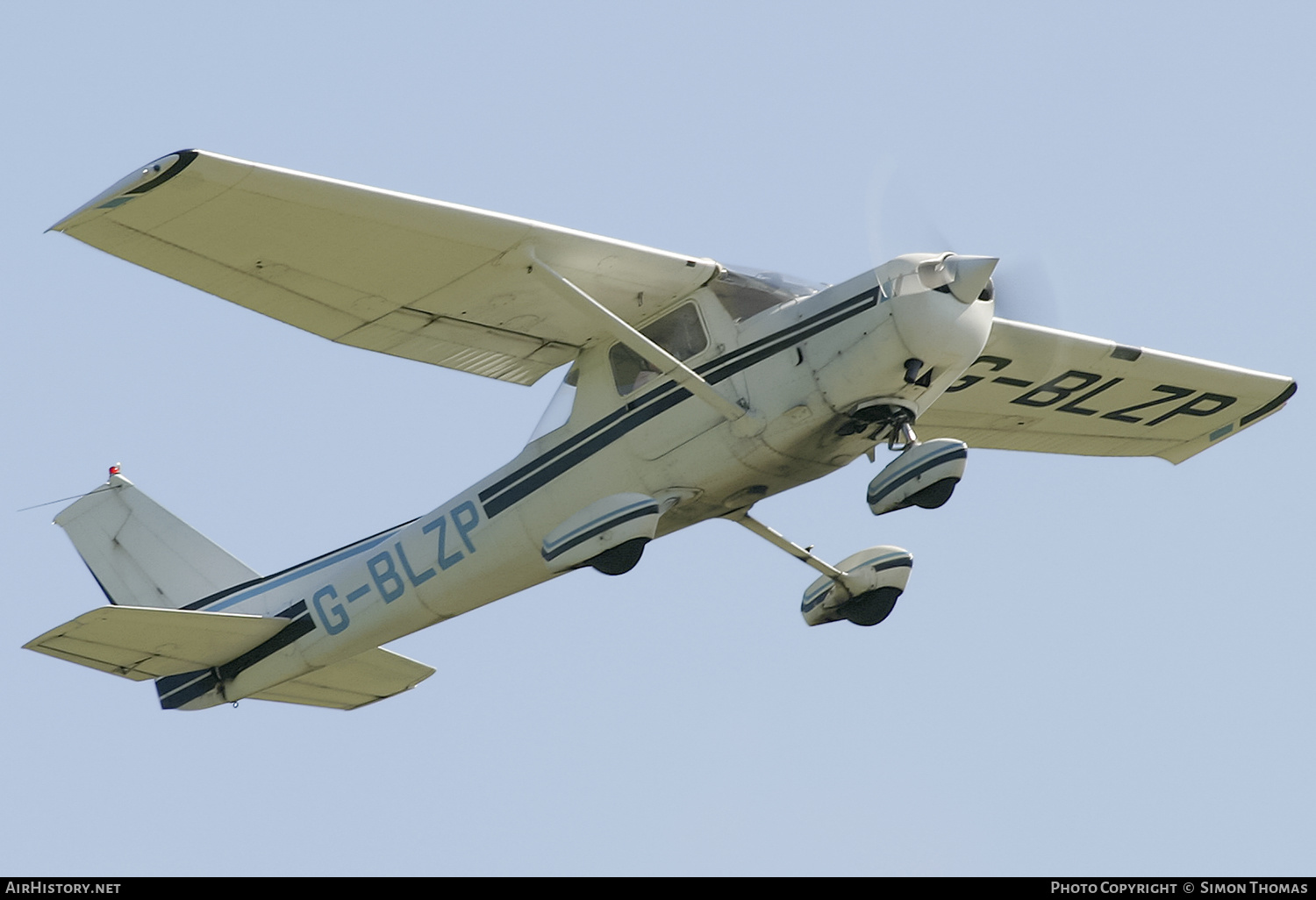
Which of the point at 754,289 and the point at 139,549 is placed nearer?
the point at 754,289

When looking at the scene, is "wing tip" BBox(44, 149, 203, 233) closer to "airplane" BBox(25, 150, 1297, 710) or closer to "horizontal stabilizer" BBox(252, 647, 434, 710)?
"airplane" BBox(25, 150, 1297, 710)

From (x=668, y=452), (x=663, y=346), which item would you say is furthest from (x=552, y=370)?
(x=668, y=452)

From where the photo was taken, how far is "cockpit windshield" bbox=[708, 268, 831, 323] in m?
12.9

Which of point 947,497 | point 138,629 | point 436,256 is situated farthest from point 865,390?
point 138,629

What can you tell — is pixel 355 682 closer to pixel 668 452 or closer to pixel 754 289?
pixel 668 452

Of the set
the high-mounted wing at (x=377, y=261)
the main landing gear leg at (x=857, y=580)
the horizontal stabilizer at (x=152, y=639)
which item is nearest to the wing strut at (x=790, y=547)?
the main landing gear leg at (x=857, y=580)

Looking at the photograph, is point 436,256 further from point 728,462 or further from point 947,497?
point 947,497

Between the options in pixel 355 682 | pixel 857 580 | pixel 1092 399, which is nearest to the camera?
pixel 857 580

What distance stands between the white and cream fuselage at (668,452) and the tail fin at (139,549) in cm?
161

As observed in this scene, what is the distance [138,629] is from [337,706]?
2.54 metres

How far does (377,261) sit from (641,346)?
194 centimetres

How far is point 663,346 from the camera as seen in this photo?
42.7 ft

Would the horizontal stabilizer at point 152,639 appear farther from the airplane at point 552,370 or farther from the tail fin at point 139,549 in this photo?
the tail fin at point 139,549

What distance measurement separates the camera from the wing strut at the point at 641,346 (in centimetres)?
1234
